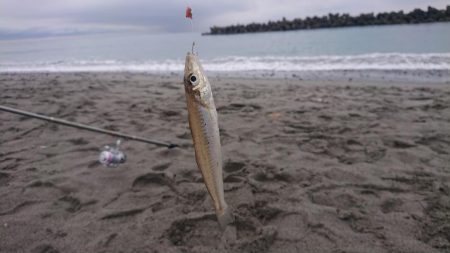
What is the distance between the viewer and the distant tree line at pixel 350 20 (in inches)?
1559

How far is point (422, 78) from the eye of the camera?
388 inches

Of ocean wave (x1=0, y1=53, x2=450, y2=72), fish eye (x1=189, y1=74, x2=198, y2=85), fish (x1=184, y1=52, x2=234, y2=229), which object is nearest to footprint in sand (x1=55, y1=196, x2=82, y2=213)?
fish (x1=184, y1=52, x2=234, y2=229)

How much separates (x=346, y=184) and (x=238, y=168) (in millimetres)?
1209

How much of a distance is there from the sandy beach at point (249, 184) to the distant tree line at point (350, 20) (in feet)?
133

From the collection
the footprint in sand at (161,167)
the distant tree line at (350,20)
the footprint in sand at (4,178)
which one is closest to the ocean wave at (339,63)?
the footprint in sand at (161,167)

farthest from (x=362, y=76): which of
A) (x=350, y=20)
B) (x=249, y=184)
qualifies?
(x=350, y=20)

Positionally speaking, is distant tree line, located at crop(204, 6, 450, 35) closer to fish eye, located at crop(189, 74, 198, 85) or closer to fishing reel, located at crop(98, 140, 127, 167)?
fishing reel, located at crop(98, 140, 127, 167)

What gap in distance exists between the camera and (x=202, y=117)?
1.38 meters

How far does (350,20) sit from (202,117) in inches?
2039

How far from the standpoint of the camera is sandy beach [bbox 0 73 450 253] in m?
2.68

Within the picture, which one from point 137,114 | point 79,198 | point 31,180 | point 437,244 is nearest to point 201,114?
point 437,244

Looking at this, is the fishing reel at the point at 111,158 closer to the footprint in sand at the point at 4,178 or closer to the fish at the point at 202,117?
the footprint in sand at the point at 4,178

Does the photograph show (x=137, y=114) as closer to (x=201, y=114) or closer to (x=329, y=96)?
(x=329, y=96)

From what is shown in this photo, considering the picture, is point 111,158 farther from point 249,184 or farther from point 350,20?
point 350,20
